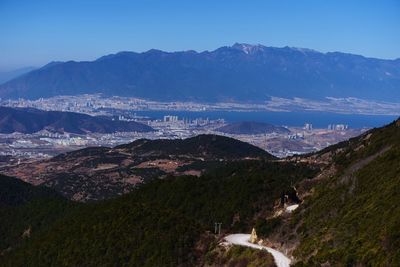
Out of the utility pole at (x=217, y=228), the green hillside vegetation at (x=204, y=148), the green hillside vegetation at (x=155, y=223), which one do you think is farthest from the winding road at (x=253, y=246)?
the green hillside vegetation at (x=204, y=148)

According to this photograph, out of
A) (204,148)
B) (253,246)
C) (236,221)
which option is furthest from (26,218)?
(204,148)

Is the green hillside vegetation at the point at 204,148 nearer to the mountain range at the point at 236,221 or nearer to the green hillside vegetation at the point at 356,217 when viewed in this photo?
the mountain range at the point at 236,221

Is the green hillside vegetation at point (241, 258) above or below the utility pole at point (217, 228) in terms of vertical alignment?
above

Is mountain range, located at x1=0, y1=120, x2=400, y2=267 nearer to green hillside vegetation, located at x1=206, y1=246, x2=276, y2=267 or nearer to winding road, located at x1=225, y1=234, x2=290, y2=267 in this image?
green hillside vegetation, located at x1=206, y1=246, x2=276, y2=267

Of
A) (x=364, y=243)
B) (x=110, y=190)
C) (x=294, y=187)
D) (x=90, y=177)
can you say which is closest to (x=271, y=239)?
(x=364, y=243)

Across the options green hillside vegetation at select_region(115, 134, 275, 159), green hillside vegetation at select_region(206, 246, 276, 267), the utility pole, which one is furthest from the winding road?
green hillside vegetation at select_region(115, 134, 275, 159)

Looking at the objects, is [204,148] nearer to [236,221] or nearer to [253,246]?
[236,221]
